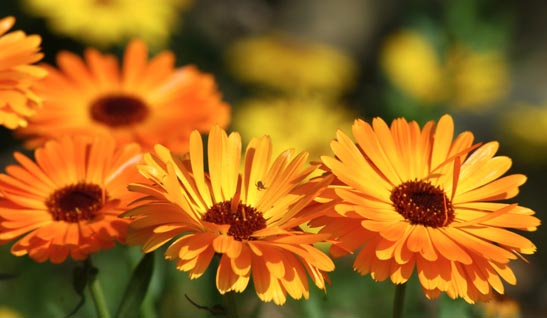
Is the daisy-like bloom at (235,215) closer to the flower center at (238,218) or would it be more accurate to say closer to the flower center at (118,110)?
the flower center at (238,218)

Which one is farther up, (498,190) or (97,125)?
(97,125)

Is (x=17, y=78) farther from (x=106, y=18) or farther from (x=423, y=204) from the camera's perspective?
(x=106, y=18)

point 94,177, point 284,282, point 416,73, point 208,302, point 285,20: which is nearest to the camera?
point 284,282

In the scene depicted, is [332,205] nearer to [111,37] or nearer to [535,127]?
[111,37]

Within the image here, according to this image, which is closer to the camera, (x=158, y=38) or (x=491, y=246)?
(x=491, y=246)

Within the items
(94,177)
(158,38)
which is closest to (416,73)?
(158,38)

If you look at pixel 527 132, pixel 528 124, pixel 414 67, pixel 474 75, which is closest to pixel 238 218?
pixel 474 75
